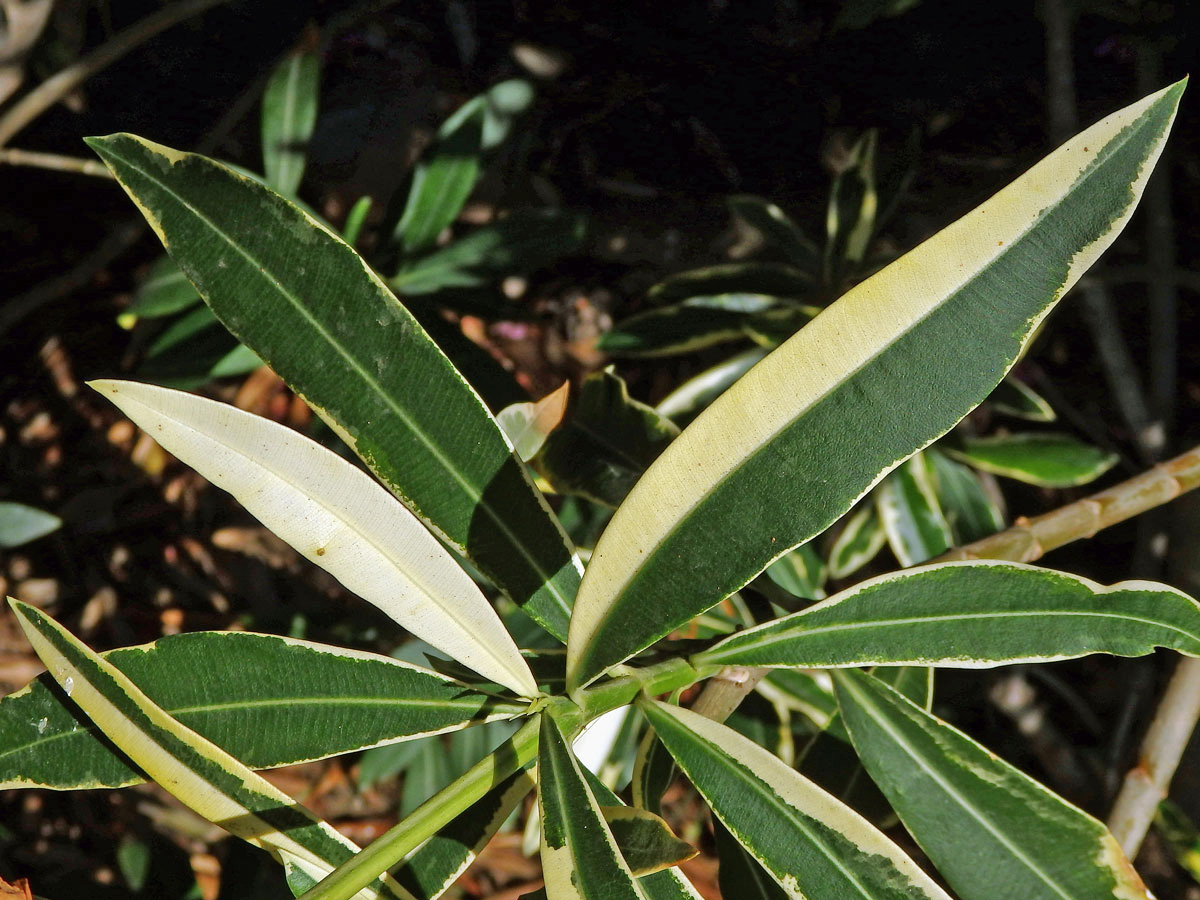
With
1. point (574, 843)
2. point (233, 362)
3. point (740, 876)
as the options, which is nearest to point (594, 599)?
point (574, 843)

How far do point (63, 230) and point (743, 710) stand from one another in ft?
4.66

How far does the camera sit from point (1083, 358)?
1.42 m

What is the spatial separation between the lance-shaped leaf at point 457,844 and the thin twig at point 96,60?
3.24ft

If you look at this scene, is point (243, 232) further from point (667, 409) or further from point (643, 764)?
point (667, 409)

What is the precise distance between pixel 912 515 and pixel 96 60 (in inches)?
45.3

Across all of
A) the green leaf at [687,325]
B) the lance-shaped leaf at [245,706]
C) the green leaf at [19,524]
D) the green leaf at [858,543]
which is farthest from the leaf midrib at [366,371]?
the green leaf at [19,524]

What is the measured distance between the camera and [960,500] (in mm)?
1175

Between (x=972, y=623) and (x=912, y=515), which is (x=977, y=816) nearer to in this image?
(x=972, y=623)

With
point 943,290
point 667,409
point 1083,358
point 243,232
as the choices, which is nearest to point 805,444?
point 943,290

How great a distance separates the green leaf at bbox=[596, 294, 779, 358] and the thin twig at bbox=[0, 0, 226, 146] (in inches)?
26.0

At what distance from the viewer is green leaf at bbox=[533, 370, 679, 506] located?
0.81 metres

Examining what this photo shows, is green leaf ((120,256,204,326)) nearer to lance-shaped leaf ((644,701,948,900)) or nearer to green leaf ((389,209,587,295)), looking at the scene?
green leaf ((389,209,587,295))

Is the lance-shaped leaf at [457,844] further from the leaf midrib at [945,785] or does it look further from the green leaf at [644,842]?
the leaf midrib at [945,785]

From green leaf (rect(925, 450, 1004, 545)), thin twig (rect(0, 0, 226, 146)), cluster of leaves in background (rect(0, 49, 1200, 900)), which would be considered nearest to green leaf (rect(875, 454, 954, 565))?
green leaf (rect(925, 450, 1004, 545))
